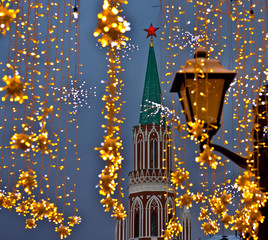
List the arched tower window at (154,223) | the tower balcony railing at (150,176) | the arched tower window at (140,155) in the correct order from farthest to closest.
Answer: the arched tower window at (140,155) → the tower balcony railing at (150,176) → the arched tower window at (154,223)

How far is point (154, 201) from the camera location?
98.7 ft

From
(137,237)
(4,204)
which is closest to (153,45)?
(137,237)

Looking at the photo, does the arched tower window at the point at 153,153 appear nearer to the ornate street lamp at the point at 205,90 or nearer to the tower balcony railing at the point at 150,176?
the tower balcony railing at the point at 150,176

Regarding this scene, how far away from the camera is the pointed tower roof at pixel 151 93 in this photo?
103 ft

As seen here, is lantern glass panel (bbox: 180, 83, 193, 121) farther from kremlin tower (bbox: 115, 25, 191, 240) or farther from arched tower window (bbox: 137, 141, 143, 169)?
arched tower window (bbox: 137, 141, 143, 169)

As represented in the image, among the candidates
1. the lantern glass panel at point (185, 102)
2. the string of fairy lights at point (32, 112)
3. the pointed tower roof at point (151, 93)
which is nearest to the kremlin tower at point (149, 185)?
the pointed tower roof at point (151, 93)

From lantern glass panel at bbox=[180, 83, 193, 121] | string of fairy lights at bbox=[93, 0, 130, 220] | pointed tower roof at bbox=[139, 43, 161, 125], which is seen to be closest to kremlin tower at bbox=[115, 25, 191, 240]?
pointed tower roof at bbox=[139, 43, 161, 125]

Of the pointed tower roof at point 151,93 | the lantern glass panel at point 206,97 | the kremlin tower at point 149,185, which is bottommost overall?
the lantern glass panel at point 206,97

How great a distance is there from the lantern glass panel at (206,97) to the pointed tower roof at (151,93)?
2811 centimetres

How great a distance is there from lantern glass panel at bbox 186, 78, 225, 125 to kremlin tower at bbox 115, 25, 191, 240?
2661 centimetres

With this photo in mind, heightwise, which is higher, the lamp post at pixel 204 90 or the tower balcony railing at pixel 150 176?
the tower balcony railing at pixel 150 176

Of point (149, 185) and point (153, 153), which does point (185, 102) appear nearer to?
point (149, 185)

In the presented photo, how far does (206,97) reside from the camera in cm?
270

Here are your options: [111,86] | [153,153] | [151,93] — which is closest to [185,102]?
[111,86]
